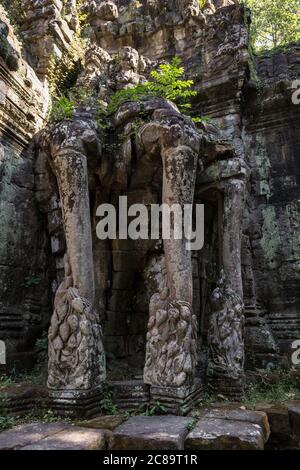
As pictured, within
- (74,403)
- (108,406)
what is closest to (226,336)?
(108,406)

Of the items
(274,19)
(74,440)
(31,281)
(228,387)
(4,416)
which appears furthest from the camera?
(274,19)

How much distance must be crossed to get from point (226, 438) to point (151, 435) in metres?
0.60

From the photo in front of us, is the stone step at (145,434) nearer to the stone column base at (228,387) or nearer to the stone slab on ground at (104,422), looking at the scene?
the stone slab on ground at (104,422)

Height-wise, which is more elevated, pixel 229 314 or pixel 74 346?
pixel 229 314

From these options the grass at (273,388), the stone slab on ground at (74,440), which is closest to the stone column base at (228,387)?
the grass at (273,388)

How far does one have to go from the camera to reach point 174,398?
372cm

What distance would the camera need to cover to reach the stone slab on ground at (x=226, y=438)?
3.04 meters

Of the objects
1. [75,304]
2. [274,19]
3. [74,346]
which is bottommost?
[74,346]

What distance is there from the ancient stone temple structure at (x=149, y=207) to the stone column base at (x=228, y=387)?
17 millimetres

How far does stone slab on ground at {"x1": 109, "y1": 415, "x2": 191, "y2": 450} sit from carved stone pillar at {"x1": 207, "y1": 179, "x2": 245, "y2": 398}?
1172mm

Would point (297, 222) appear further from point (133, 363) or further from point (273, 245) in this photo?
point (133, 363)

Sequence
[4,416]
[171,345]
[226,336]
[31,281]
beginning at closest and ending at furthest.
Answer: [4,416], [171,345], [226,336], [31,281]

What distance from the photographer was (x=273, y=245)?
19.8 feet

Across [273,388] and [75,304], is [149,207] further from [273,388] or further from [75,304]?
[273,388]
